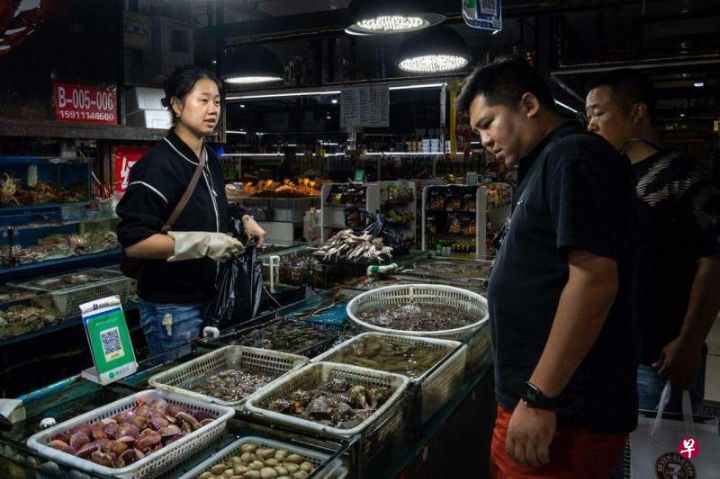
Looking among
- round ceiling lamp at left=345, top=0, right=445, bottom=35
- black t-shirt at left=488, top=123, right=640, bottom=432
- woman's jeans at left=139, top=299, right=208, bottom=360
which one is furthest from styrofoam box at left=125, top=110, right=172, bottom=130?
black t-shirt at left=488, top=123, right=640, bottom=432

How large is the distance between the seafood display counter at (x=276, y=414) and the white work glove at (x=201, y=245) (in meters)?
0.38

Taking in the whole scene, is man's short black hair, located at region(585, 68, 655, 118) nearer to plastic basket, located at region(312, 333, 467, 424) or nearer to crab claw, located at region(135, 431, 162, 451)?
plastic basket, located at region(312, 333, 467, 424)

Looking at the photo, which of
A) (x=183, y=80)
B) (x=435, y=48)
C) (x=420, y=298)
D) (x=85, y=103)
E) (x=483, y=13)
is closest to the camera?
(x=183, y=80)

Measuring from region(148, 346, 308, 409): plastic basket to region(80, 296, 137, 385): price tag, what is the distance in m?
0.13

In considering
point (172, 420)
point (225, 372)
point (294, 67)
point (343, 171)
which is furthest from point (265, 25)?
point (343, 171)

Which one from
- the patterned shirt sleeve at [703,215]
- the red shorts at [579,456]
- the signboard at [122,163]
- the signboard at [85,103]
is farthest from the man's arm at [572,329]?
the signboard at [122,163]

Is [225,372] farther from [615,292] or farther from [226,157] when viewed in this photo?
[226,157]

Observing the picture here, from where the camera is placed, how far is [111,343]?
6.59ft

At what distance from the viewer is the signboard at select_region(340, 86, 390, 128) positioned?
9.00 meters

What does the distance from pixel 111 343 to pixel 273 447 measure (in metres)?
0.75

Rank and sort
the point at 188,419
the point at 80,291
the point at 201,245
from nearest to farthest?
the point at 188,419 → the point at 201,245 → the point at 80,291

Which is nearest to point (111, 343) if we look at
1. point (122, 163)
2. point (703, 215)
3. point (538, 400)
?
point (538, 400)

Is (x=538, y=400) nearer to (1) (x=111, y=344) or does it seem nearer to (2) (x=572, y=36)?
(1) (x=111, y=344)

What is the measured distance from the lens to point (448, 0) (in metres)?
5.77
